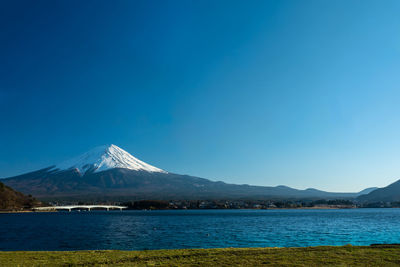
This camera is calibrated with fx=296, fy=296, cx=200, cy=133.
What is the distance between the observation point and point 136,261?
635 inches

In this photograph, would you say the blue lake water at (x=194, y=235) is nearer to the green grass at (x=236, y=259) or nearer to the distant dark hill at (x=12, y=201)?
the green grass at (x=236, y=259)

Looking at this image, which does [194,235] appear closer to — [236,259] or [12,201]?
[236,259]

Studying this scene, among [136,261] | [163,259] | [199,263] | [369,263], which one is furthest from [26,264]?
[369,263]

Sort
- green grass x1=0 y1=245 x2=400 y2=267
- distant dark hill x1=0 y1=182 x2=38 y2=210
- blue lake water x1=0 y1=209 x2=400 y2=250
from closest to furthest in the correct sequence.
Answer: green grass x1=0 y1=245 x2=400 y2=267 < blue lake water x1=0 y1=209 x2=400 y2=250 < distant dark hill x1=0 y1=182 x2=38 y2=210

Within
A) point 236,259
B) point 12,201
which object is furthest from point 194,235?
point 12,201

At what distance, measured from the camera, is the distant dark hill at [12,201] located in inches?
5720

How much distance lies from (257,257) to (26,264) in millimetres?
12292

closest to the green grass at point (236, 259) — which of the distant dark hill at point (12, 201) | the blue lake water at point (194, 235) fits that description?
the blue lake water at point (194, 235)

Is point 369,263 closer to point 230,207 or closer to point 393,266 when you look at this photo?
point 393,266

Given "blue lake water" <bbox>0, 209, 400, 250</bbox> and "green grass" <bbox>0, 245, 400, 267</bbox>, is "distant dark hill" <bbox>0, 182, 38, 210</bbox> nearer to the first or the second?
"blue lake water" <bbox>0, 209, 400, 250</bbox>

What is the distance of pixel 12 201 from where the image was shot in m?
151

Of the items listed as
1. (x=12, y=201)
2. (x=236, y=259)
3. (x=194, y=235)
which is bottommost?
(x=194, y=235)

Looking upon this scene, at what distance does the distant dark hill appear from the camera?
145300 mm

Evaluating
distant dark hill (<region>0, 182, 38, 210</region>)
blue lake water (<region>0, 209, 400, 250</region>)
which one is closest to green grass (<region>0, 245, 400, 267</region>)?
blue lake water (<region>0, 209, 400, 250</region>)
